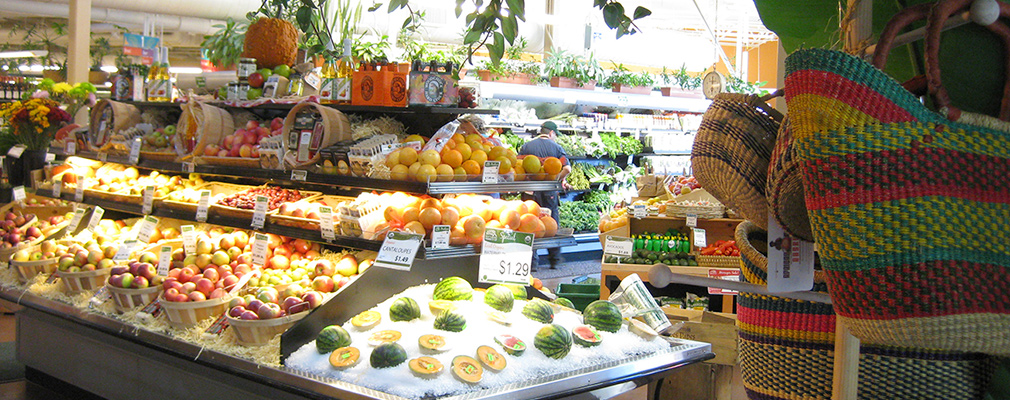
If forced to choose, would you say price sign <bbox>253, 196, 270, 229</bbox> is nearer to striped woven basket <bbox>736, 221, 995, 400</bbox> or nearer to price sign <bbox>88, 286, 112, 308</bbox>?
price sign <bbox>88, 286, 112, 308</bbox>

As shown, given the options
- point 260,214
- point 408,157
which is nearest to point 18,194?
point 260,214

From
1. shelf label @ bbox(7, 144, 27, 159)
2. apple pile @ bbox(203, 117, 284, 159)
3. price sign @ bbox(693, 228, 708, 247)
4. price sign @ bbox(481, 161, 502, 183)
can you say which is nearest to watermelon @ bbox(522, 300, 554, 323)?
price sign @ bbox(481, 161, 502, 183)

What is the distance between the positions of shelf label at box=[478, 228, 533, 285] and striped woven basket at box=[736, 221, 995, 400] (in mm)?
1819

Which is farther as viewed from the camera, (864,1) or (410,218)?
(410,218)

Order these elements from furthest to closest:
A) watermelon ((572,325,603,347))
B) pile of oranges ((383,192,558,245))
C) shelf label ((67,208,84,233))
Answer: shelf label ((67,208,84,233)) < pile of oranges ((383,192,558,245)) < watermelon ((572,325,603,347))

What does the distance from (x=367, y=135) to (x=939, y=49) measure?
10.2 ft

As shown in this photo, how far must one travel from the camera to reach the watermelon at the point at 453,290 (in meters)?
2.94

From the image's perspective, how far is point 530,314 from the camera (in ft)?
9.17

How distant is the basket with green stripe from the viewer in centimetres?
71

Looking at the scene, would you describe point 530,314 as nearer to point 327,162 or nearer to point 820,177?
point 327,162

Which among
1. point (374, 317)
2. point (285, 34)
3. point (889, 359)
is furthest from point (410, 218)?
point (889, 359)

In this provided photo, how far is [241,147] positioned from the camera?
13.5 ft

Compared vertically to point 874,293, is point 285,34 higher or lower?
higher

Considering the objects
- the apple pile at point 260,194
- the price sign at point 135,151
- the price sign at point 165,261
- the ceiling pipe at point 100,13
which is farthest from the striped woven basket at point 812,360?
the ceiling pipe at point 100,13
